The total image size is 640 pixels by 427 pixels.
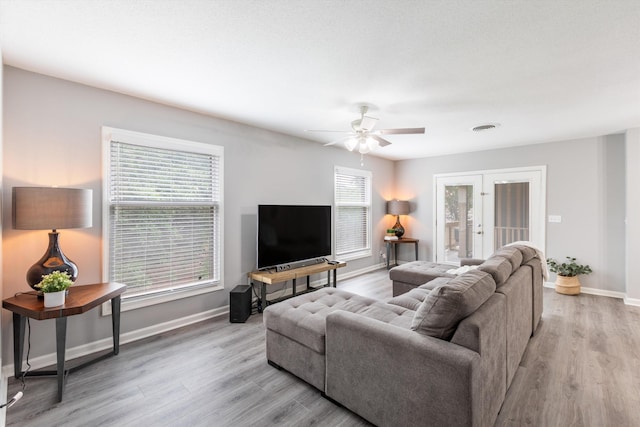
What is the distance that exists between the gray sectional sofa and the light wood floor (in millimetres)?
174

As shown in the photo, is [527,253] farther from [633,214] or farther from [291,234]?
[291,234]

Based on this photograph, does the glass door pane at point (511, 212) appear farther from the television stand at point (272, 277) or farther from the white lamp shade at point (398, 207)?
the television stand at point (272, 277)

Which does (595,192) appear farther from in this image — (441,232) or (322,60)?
(322,60)

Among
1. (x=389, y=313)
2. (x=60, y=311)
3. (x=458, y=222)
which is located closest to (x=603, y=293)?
(x=458, y=222)

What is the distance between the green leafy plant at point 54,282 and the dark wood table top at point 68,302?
13 cm

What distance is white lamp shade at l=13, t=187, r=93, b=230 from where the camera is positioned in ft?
6.78

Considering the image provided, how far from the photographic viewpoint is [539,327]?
3.27m

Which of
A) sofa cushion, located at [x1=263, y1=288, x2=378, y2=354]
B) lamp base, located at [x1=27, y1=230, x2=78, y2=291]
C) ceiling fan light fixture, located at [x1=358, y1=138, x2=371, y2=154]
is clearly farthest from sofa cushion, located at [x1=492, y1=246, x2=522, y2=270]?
lamp base, located at [x1=27, y1=230, x2=78, y2=291]

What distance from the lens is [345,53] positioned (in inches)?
84.5

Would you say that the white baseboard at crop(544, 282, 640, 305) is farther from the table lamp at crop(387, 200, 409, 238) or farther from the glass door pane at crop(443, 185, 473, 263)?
the table lamp at crop(387, 200, 409, 238)

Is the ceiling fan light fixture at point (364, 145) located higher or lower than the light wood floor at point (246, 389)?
higher

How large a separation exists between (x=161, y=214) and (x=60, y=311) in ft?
4.32

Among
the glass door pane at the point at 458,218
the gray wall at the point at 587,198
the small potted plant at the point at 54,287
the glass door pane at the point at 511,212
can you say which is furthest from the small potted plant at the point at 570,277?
the small potted plant at the point at 54,287

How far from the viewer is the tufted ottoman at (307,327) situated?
210 cm
